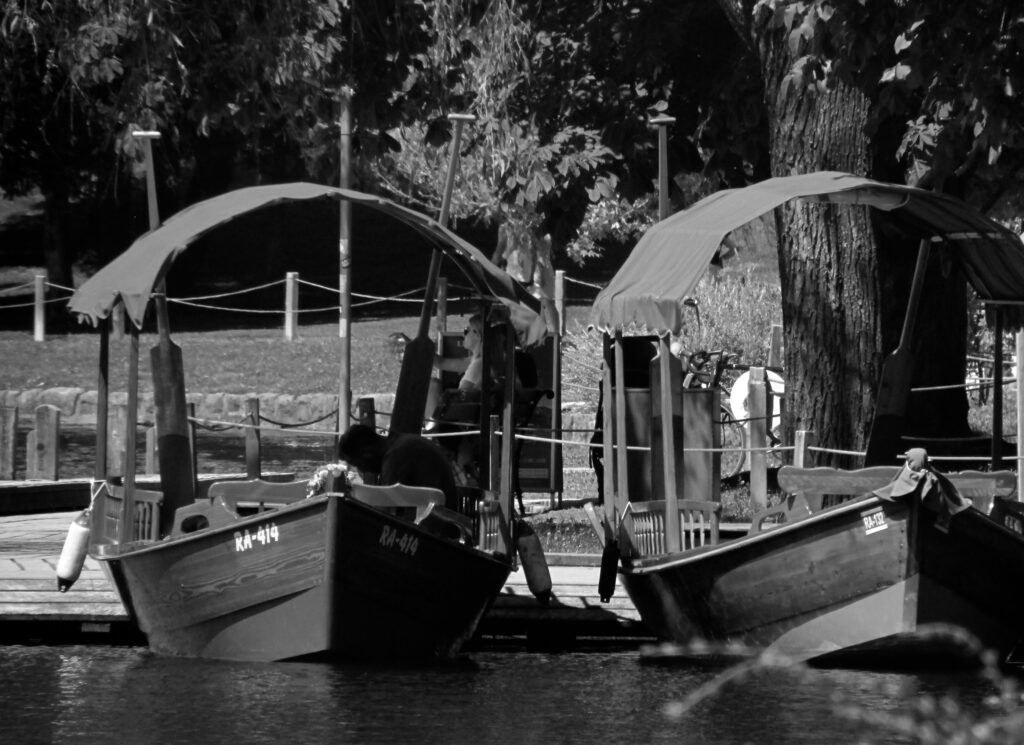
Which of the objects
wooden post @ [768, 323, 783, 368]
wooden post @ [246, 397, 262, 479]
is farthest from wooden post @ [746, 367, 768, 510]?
wooden post @ [768, 323, 783, 368]

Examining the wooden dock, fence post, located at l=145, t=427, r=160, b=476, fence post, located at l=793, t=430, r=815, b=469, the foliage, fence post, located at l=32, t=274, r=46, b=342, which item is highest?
the foliage

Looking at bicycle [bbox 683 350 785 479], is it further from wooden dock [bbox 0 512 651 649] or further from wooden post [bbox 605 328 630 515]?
wooden post [bbox 605 328 630 515]

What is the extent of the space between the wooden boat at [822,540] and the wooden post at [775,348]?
12299mm

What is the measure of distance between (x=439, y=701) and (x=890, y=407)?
453 centimetres

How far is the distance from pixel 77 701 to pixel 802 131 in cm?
725

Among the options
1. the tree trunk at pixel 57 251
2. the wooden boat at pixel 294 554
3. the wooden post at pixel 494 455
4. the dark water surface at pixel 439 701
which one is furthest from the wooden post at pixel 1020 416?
the tree trunk at pixel 57 251

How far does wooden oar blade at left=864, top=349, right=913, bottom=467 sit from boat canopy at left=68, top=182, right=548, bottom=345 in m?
2.59

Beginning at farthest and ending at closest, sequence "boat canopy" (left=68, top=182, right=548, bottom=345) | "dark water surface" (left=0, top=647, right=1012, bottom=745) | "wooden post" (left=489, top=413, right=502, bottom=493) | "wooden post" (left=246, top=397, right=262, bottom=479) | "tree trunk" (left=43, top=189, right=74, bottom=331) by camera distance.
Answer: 1. "tree trunk" (left=43, top=189, right=74, bottom=331)
2. "wooden post" (left=246, top=397, right=262, bottom=479)
3. "wooden post" (left=489, top=413, right=502, bottom=493)
4. "boat canopy" (left=68, top=182, right=548, bottom=345)
5. "dark water surface" (left=0, top=647, right=1012, bottom=745)

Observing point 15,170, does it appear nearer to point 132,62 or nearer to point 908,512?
point 132,62

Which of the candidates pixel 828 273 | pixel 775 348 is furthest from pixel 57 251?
pixel 828 273

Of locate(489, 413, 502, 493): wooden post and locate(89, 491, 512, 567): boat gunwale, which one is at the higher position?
locate(489, 413, 502, 493): wooden post

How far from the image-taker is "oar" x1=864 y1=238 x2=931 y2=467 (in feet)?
42.7

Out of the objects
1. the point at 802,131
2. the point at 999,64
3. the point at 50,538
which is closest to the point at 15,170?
the point at 50,538

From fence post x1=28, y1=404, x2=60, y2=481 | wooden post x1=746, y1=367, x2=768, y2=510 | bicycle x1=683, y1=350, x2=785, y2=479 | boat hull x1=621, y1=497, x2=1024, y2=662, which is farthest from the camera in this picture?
bicycle x1=683, y1=350, x2=785, y2=479
